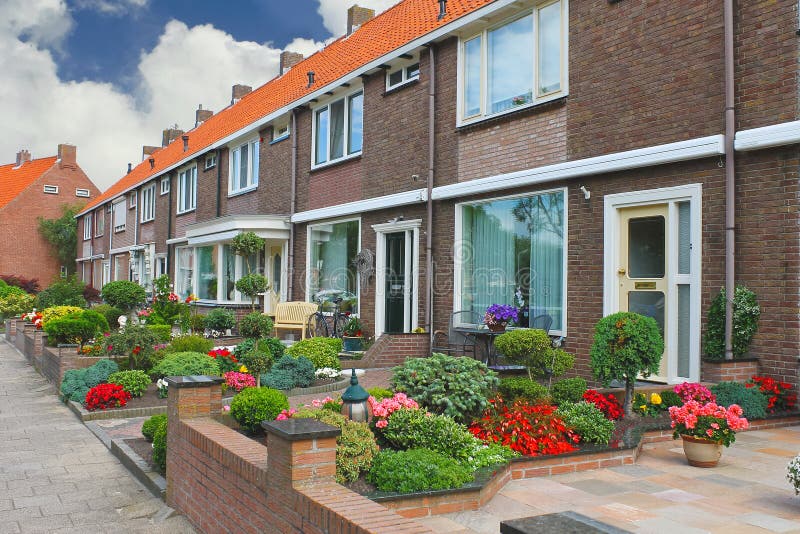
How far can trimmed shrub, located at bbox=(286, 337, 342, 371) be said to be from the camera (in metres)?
11.5

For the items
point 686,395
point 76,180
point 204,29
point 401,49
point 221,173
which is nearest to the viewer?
point 686,395

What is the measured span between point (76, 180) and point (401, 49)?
4287 cm

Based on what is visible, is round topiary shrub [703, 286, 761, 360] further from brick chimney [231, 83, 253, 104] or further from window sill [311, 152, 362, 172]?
brick chimney [231, 83, 253, 104]

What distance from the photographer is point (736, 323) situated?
26.7 feet


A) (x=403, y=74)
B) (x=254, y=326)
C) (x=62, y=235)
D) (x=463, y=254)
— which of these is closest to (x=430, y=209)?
(x=463, y=254)

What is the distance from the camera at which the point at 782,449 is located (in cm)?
653

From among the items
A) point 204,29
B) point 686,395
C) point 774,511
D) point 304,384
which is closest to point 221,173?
point 204,29

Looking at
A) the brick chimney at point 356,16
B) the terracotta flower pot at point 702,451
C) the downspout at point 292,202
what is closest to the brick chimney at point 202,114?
the brick chimney at point 356,16

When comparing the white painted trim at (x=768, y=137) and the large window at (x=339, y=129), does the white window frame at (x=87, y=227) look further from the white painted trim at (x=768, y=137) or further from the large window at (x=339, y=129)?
the white painted trim at (x=768, y=137)

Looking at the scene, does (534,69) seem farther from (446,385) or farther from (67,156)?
(67,156)

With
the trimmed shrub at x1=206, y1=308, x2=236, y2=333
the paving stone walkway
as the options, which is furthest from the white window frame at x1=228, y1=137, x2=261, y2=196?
the paving stone walkway

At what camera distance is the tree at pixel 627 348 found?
23.0 feet

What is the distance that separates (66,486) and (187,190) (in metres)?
21.1

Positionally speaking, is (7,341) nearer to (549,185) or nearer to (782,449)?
(549,185)
